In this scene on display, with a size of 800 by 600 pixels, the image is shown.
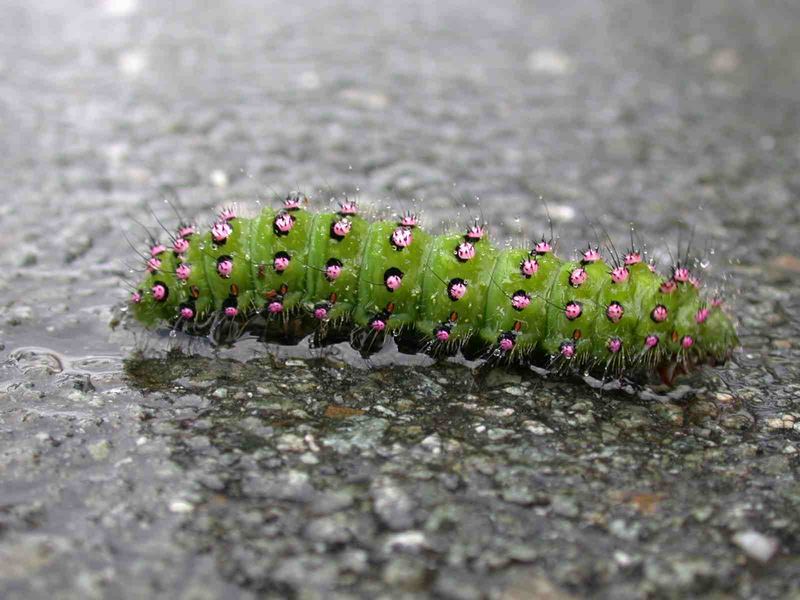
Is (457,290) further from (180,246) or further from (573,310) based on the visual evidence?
(180,246)

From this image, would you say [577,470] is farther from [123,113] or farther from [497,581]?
[123,113]

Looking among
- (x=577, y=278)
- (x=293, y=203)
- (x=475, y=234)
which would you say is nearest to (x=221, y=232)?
(x=293, y=203)

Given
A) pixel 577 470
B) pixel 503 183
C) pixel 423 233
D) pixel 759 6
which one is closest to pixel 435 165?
pixel 503 183

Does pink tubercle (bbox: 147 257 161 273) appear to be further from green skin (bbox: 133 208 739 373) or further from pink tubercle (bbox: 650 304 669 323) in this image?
pink tubercle (bbox: 650 304 669 323)

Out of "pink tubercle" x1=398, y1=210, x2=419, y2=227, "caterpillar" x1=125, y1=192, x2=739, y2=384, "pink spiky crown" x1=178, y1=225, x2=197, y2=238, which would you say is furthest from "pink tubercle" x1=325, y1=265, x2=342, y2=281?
"pink spiky crown" x1=178, y1=225, x2=197, y2=238

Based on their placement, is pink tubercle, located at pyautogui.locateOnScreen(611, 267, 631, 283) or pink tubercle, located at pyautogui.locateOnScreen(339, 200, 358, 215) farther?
pink tubercle, located at pyautogui.locateOnScreen(339, 200, 358, 215)

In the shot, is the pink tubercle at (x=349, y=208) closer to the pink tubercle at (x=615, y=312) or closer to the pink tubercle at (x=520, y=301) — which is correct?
the pink tubercle at (x=520, y=301)

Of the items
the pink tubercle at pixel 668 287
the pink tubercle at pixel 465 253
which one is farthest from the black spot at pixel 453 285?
the pink tubercle at pixel 668 287
